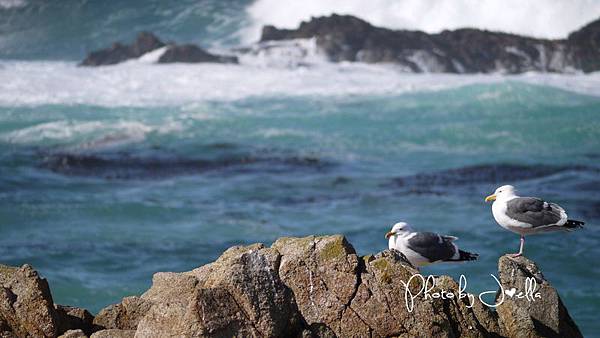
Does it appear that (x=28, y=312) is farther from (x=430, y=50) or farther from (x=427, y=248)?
(x=430, y=50)

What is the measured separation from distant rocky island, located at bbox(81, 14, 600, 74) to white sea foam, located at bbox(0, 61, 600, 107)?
3.54ft

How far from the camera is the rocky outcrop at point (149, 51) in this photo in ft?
125

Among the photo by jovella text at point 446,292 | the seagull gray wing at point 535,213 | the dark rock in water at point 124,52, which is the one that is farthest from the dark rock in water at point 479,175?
the dark rock in water at point 124,52

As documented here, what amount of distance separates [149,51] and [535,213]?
109 ft

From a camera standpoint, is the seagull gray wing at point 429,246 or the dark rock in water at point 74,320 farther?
the seagull gray wing at point 429,246

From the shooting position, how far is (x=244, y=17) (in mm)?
49062

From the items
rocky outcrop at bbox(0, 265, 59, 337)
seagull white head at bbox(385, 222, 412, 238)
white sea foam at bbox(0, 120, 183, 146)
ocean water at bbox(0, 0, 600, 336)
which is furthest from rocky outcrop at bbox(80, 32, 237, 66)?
rocky outcrop at bbox(0, 265, 59, 337)

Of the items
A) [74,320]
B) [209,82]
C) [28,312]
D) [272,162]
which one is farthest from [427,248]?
[209,82]

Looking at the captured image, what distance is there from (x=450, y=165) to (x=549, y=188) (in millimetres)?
3112

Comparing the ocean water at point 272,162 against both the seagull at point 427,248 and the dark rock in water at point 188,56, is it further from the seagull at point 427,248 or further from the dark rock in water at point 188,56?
the seagull at point 427,248

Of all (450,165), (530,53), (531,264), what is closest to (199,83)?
(530,53)

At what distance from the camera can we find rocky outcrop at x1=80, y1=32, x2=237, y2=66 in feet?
125

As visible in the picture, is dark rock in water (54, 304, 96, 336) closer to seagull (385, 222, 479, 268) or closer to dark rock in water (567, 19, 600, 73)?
seagull (385, 222, 479, 268)

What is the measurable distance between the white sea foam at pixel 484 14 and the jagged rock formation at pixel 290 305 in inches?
1338
